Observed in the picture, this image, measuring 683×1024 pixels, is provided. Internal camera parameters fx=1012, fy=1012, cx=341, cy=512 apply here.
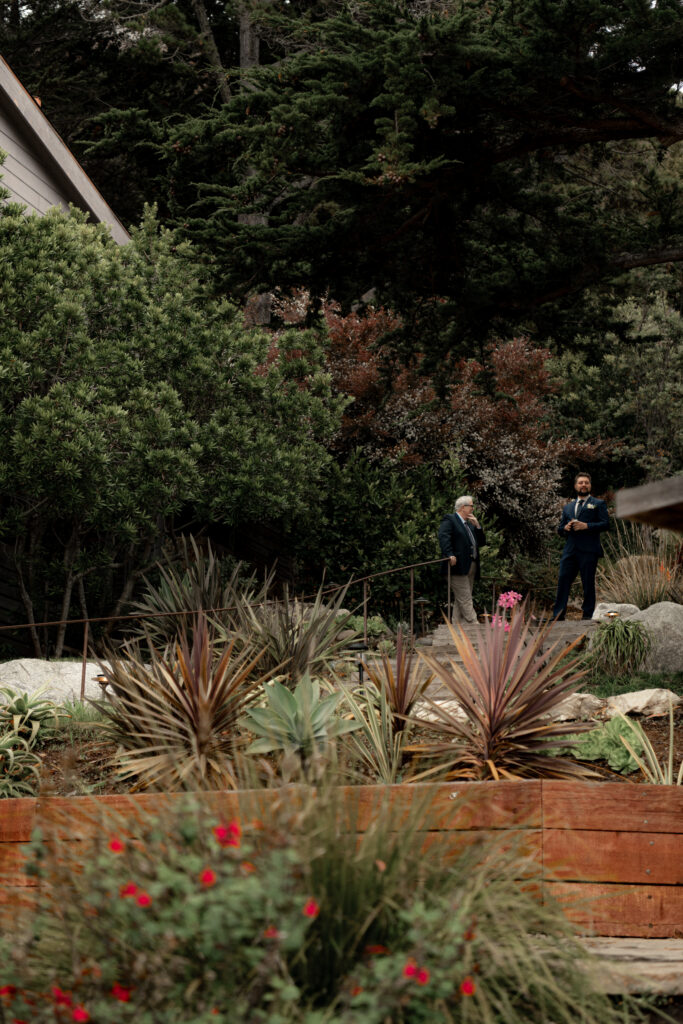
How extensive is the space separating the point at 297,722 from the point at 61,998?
2.45 meters

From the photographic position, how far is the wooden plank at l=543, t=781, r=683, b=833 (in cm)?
484

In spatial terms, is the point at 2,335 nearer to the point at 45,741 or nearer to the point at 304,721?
the point at 45,741

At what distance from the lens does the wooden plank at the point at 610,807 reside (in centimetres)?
484

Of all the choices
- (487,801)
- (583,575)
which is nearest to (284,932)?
(487,801)

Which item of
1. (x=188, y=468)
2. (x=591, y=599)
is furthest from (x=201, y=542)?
(x=591, y=599)

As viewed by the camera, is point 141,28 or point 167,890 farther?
point 141,28

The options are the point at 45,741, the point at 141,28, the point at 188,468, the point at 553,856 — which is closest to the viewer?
the point at 553,856

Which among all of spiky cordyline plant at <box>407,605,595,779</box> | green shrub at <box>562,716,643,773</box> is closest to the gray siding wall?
spiky cordyline plant at <box>407,605,595,779</box>

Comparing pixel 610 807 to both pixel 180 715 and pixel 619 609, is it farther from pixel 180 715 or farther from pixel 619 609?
pixel 619 609

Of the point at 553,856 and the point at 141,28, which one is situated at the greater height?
the point at 141,28

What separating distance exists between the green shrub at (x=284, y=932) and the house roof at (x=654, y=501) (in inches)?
55.6

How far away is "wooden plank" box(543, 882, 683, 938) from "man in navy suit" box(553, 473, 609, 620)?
5.67 m

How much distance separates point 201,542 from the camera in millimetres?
14219

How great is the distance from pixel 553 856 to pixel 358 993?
7.24 feet
